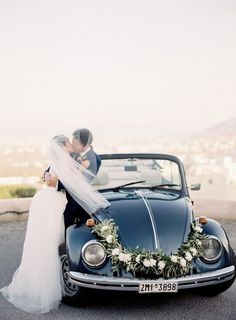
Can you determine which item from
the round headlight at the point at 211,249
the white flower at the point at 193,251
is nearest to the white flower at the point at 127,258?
the white flower at the point at 193,251

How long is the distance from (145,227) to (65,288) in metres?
1.07

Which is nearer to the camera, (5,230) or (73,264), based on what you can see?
(73,264)

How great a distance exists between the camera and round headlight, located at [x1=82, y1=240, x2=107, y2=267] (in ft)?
17.5

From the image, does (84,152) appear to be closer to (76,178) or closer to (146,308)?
(76,178)

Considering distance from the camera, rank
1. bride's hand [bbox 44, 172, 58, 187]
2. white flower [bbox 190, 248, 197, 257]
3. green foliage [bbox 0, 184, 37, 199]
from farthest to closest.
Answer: green foliage [bbox 0, 184, 37, 199], bride's hand [bbox 44, 172, 58, 187], white flower [bbox 190, 248, 197, 257]

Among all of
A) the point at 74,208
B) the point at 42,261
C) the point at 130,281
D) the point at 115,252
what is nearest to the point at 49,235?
the point at 42,261

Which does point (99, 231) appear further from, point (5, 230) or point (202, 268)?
point (5, 230)

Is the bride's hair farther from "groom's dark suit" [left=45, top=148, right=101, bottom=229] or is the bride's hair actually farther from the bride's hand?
the bride's hand

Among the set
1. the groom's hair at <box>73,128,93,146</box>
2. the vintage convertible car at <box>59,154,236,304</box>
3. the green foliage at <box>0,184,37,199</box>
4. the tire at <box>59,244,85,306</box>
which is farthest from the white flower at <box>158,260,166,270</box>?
the green foliage at <box>0,184,37,199</box>

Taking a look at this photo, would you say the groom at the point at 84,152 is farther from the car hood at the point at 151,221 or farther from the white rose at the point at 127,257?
the white rose at the point at 127,257

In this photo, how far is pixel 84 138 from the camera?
6.55 meters

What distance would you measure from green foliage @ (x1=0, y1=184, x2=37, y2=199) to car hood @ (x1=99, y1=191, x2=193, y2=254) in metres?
10.3

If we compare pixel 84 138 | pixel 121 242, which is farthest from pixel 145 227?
pixel 84 138

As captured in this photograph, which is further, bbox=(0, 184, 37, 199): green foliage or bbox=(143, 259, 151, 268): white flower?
bbox=(0, 184, 37, 199): green foliage
